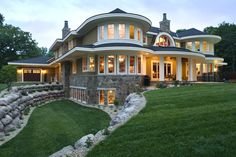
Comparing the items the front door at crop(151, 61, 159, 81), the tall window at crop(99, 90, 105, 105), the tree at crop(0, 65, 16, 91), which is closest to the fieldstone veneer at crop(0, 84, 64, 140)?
the tree at crop(0, 65, 16, 91)

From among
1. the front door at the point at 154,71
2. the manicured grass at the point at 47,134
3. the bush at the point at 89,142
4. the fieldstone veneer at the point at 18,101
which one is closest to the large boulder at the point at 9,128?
the fieldstone veneer at the point at 18,101

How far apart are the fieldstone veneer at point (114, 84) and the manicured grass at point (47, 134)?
4.57 metres

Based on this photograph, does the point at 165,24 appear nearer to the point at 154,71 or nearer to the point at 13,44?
the point at 154,71

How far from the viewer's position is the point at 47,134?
959 centimetres

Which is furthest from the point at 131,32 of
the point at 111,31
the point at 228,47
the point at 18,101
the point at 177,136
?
the point at 228,47

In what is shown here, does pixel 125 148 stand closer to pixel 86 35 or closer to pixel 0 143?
pixel 0 143

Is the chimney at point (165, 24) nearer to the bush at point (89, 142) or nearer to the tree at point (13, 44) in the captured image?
the bush at point (89, 142)

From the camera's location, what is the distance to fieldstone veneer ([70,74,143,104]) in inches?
715

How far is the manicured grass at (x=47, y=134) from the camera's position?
25.1 feet

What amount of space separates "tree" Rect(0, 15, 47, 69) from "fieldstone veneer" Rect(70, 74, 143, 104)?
113 feet

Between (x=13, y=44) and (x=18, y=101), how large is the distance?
125 feet

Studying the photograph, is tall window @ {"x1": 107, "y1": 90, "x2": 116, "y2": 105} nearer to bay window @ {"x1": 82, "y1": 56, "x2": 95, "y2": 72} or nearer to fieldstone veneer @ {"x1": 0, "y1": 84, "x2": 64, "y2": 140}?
bay window @ {"x1": 82, "y1": 56, "x2": 95, "y2": 72}

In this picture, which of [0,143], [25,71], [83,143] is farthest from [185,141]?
[25,71]

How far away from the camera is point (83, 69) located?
2230 centimetres
